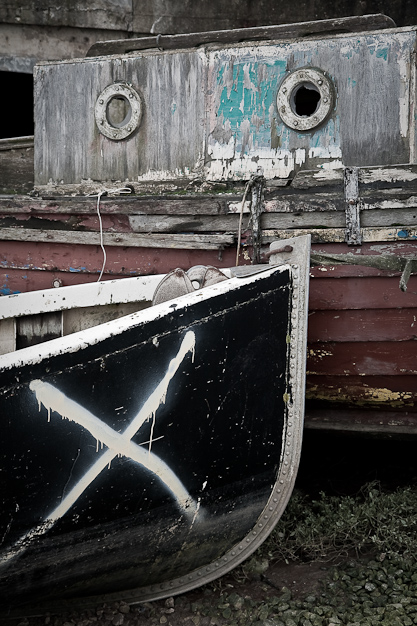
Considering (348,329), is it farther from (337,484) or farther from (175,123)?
(175,123)

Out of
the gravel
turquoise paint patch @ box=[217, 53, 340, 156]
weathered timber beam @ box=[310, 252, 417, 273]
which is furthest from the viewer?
turquoise paint patch @ box=[217, 53, 340, 156]

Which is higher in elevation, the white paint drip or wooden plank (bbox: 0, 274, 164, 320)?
wooden plank (bbox: 0, 274, 164, 320)

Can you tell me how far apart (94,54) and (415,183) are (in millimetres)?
2710

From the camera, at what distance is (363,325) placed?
372 centimetres

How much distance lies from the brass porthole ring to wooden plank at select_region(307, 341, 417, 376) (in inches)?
86.7

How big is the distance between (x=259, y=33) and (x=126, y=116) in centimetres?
118

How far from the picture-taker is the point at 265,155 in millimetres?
4285

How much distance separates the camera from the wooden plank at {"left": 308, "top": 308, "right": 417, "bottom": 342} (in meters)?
3.67

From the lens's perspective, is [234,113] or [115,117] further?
[115,117]

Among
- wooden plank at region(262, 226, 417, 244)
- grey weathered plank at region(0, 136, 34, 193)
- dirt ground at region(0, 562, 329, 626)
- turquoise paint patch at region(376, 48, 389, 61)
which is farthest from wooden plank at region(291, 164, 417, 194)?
grey weathered plank at region(0, 136, 34, 193)

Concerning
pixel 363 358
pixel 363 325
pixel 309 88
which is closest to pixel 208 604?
pixel 363 358

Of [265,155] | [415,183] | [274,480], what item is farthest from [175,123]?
[274,480]

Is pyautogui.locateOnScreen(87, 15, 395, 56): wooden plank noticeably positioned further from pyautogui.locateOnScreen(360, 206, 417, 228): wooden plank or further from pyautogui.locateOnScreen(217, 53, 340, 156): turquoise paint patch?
pyautogui.locateOnScreen(360, 206, 417, 228): wooden plank

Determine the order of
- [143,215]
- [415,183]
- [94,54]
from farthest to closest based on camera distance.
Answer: [94,54], [143,215], [415,183]
